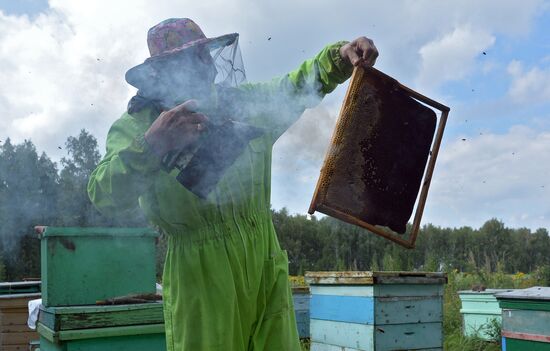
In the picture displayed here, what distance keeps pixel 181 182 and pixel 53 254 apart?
6.89 feet

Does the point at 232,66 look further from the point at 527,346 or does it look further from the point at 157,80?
the point at 527,346

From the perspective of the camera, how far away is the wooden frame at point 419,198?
6.57 feet

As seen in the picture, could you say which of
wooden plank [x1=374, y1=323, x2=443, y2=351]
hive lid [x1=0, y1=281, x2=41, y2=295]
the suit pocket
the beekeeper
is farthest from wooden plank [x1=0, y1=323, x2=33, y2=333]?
the suit pocket

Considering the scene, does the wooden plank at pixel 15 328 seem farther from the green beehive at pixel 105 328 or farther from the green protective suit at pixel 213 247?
the green protective suit at pixel 213 247

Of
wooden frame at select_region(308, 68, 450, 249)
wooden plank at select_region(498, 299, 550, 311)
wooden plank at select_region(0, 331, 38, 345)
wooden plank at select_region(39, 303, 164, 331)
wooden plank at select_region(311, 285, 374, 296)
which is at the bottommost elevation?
wooden plank at select_region(0, 331, 38, 345)

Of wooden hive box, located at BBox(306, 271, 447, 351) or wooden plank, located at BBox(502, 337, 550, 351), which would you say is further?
wooden hive box, located at BBox(306, 271, 447, 351)

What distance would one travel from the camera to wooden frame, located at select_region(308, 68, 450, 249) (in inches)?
78.8

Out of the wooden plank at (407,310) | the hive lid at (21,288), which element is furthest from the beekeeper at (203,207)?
the hive lid at (21,288)

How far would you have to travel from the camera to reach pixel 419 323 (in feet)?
16.3

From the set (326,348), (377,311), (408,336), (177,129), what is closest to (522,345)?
(408,336)

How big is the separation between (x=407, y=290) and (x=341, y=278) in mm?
609

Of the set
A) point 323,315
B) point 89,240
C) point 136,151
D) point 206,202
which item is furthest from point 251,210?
point 323,315

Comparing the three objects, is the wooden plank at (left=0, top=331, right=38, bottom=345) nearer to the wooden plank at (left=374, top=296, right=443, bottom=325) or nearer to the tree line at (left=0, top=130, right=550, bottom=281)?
the tree line at (left=0, top=130, right=550, bottom=281)

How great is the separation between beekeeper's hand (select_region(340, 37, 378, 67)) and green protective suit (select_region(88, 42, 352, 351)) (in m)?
0.41
